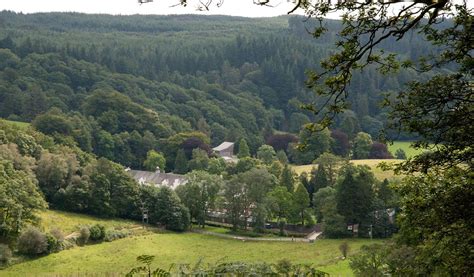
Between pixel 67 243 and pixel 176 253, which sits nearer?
pixel 67 243

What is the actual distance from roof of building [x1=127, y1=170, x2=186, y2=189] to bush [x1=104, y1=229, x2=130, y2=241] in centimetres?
1738

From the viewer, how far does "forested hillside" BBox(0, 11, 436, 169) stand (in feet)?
276

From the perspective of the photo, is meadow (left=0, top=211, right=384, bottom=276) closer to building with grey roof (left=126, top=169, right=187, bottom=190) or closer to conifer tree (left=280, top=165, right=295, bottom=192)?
conifer tree (left=280, top=165, right=295, bottom=192)

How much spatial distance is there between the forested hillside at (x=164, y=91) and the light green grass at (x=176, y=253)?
26043 millimetres

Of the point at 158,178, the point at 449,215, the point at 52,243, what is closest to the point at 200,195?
the point at 158,178

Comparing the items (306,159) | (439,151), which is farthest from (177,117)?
(439,151)

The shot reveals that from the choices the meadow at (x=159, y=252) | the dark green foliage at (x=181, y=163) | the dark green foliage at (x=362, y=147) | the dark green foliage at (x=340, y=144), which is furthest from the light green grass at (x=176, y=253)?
the dark green foliage at (x=340, y=144)

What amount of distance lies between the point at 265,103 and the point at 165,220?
75.4 meters

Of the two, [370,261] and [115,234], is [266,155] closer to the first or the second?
[115,234]

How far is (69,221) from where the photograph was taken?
149 ft

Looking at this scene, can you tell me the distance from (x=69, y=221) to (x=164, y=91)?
6969 centimetres

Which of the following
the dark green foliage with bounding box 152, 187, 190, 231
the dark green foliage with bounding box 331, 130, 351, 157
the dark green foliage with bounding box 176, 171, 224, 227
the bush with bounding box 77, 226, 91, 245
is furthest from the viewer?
the dark green foliage with bounding box 331, 130, 351, 157

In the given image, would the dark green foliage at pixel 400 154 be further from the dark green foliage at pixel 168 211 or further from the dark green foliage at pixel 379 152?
the dark green foliage at pixel 168 211

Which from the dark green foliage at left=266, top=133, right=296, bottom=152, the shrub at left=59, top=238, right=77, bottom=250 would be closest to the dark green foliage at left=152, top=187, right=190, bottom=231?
the shrub at left=59, top=238, right=77, bottom=250
